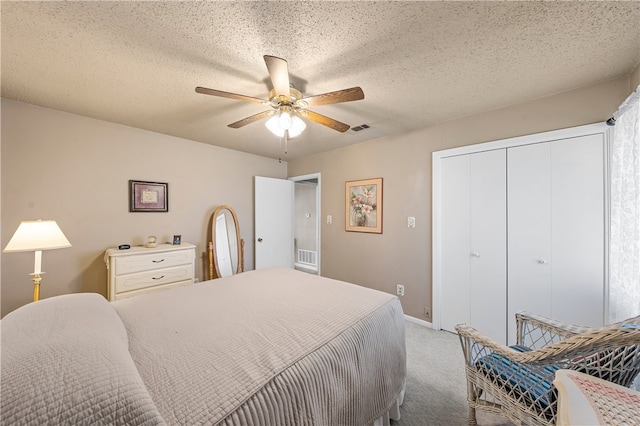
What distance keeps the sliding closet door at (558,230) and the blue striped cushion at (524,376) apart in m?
1.15

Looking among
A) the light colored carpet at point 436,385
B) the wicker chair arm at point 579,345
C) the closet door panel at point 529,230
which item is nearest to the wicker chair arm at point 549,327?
the wicker chair arm at point 579,345

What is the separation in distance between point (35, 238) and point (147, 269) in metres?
1.02

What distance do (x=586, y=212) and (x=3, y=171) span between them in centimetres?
512

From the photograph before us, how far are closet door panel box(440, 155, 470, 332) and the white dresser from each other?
10.2ft

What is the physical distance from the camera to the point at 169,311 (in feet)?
4.45

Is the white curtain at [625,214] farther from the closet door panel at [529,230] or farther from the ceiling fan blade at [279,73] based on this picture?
the ceiling fan blade at [279,73]

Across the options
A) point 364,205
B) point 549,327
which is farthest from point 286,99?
point 549,327

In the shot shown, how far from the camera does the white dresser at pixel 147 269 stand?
238cm

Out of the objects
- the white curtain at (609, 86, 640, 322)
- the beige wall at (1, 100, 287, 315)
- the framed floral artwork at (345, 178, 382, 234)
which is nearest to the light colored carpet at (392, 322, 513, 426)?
the white curtain at (609, 86, 640, 322)

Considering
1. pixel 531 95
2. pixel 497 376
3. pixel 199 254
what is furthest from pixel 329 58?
pixel 199 254

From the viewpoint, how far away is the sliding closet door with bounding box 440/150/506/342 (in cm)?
226

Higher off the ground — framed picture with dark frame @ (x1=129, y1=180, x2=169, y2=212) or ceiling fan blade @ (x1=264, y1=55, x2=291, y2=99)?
ceiling fan blade @ (x1=264, y1=55, x2=291, y2=99)

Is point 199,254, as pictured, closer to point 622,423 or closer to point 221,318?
point 221,318

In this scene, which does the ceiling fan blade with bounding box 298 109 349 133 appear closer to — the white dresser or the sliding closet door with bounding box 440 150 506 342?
the sliding closet door with bounding box 440 150 506 342
